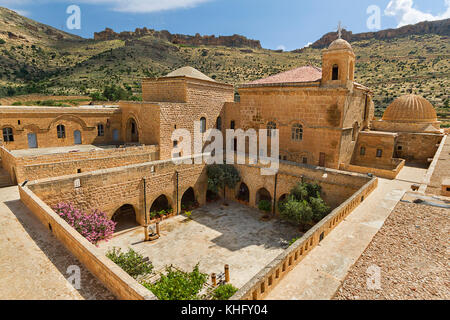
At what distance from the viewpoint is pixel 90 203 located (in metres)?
10.6

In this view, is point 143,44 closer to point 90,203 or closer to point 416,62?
point 416,62

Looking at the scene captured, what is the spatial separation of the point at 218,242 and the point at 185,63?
57.4 metres

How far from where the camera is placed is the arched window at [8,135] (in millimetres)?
14439

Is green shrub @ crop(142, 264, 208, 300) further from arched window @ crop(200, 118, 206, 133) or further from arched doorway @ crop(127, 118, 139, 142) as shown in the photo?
arched doorway @ crop(127, 118, 139, 142)

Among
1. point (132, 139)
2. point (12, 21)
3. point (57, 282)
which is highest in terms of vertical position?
point (12, 21)

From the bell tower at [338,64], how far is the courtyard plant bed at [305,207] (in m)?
5.45

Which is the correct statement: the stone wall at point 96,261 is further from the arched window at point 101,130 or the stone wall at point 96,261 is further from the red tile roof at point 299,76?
the red tile roof at point 299,76

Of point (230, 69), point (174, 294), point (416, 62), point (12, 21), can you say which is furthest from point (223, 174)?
point (12, 21)

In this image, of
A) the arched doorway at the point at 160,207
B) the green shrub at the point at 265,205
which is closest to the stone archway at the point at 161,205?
the arched doorway at the point at 160,207

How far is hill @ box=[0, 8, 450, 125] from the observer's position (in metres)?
39.7

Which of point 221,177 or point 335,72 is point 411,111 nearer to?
point 335,72

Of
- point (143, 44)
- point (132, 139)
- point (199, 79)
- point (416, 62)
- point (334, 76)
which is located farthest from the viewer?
point (143, 44)

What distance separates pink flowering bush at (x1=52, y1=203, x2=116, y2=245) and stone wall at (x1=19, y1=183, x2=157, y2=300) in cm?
130

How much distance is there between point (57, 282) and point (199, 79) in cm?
1412
